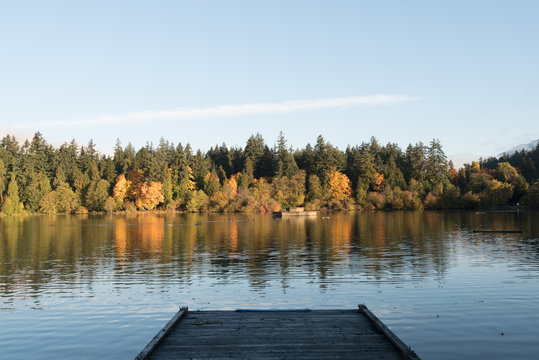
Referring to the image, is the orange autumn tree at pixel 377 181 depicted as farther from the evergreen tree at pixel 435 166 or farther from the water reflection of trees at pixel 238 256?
the water reflection of trees at pixel 238 256

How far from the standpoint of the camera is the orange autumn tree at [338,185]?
144625 mm

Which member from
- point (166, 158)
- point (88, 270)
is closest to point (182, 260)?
Answer: point (88, 270)

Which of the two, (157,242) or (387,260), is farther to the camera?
(157,242)

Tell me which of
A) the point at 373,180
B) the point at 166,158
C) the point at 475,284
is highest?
the point at 166,158

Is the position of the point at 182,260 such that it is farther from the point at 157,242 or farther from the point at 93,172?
the point at 93,172

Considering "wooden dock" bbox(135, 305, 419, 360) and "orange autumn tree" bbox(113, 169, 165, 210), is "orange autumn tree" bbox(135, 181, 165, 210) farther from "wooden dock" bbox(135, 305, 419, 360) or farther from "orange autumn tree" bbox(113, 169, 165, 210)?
"wooden dock" bbox(135, 305, 419, 360)

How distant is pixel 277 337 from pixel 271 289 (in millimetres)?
10740

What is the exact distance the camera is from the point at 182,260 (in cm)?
3659

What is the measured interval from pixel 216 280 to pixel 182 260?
9927 millimetres

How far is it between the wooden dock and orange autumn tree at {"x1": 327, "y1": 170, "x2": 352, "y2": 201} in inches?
5079

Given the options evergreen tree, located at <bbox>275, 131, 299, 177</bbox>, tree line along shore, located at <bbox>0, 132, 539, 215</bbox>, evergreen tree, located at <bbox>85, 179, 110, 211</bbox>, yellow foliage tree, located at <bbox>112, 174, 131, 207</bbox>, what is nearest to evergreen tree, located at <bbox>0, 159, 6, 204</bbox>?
tree line along shore, located at <bbox>0, 132, 539, 215</bbox>

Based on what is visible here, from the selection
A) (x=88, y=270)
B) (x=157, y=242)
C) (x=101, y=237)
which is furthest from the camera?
(x=101, y=237)

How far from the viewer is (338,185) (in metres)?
146

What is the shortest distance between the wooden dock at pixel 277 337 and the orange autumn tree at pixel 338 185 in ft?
423
